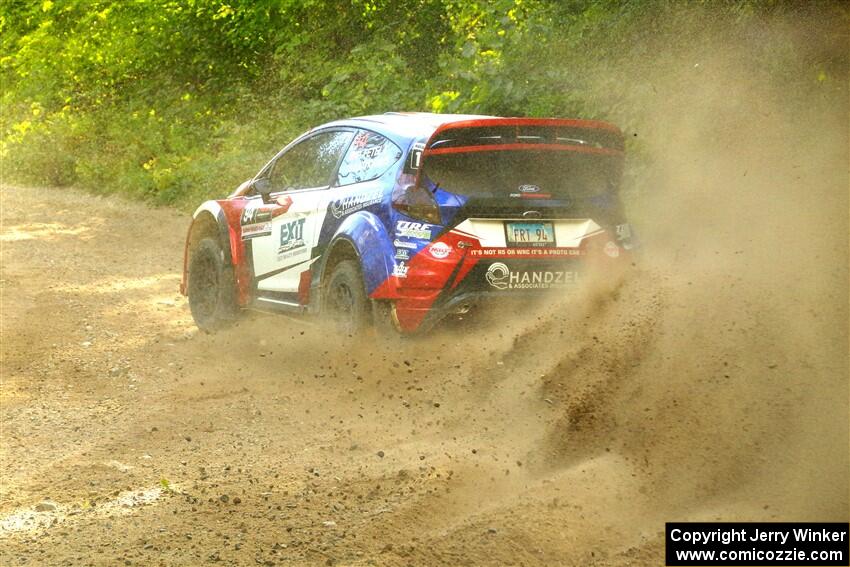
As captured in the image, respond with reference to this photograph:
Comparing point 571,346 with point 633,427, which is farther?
point 571,346

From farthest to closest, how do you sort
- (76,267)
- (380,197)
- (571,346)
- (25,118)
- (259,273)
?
1. (25,118)
2. (76,267)
3. (259,273)
4. (380,197)
5. (571,346)

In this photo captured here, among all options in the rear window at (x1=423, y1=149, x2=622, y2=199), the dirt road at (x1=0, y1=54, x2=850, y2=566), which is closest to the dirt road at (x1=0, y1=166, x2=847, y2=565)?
the dirt road at (x1=0, y1=54, x2=850, y2=566)

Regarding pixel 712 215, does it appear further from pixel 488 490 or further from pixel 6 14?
pixel 6 14

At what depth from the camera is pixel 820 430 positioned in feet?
18.0

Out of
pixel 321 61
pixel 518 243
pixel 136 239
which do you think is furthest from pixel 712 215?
pixel 321 61

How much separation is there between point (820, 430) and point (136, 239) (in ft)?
38.8

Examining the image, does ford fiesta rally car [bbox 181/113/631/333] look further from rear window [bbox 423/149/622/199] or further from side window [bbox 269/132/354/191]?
side window [bbox 269/132/354/191]

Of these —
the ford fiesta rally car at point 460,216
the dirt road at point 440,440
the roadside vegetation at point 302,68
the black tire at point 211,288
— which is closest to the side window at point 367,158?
the ford fiesta rally car at point 460,216

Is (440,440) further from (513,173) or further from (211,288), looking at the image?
(211,288)

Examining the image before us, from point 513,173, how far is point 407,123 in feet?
3.02

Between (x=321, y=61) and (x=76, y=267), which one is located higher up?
(x=321, y=61)

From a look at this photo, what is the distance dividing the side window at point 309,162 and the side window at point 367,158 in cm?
18

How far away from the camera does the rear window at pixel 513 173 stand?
735 cm

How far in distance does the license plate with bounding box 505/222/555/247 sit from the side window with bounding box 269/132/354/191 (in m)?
1.67
